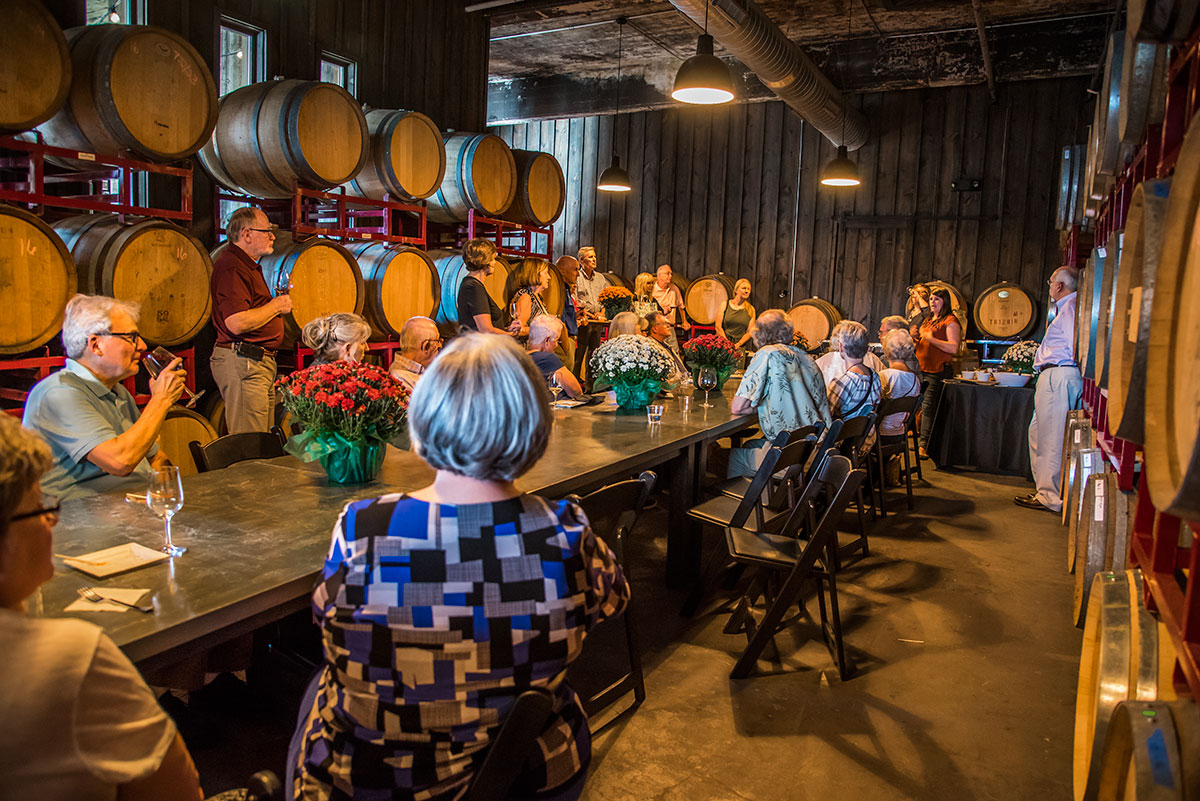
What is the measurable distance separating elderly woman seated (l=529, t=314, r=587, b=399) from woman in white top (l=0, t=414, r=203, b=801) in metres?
3.96

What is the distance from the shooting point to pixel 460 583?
1396 mm

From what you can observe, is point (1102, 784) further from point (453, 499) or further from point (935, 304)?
point (935, 304)

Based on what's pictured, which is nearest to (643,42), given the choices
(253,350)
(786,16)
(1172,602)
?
(786,16)

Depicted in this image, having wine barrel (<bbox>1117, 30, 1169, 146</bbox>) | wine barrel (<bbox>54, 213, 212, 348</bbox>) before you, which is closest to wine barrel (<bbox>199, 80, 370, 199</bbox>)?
wine barrel (<bbox>54, 213, 212, 348</bbox>)

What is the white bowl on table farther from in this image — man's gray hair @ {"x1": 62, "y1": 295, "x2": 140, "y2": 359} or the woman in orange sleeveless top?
man's gray hair @ {"x1": 62, "y1": 295, "x2": 140, "y2": 359}

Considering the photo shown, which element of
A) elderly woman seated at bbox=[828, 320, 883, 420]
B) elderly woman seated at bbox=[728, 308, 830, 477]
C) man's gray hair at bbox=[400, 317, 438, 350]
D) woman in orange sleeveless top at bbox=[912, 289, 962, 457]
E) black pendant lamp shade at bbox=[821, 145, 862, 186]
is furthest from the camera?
black pendant lamp shade at bbox=[821, 145, 862, 186]

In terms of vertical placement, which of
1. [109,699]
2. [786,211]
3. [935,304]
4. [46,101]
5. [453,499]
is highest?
[786,211]

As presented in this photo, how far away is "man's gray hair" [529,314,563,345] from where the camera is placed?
16.4ft

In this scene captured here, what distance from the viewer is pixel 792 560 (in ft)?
10.8

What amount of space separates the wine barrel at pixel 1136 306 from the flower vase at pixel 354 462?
6.65 feet

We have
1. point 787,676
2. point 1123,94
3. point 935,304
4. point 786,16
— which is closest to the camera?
A: point 1123,94

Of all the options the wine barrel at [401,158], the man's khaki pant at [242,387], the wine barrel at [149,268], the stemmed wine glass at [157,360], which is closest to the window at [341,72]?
the wine barrel at [401,158]

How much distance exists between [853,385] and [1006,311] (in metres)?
5.22

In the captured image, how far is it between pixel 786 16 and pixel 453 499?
8.52 metres
